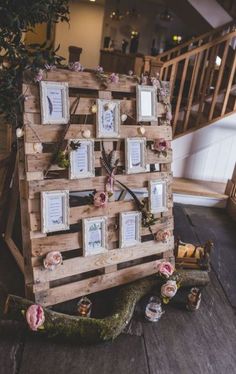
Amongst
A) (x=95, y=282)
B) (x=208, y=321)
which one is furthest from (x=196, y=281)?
(x=95, y=282)

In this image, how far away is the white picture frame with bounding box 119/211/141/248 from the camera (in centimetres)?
219

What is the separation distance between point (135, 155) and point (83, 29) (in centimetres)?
819

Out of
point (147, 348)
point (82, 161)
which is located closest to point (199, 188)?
point (82, 161)

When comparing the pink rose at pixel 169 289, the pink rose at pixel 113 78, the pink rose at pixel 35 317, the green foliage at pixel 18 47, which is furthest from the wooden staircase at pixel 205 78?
the pink rose at pixel 35 317

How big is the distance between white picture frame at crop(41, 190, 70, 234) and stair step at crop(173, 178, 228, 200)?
7.13ft

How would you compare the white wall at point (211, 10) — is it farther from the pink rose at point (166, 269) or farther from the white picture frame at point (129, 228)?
the pink rose at point (166, 269)

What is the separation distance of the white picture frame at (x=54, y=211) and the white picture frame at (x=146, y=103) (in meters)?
0.71

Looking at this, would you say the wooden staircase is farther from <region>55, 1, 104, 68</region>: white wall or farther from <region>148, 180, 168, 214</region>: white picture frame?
<region>55, 1, 104, 68</region>: white wall

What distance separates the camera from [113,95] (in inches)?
92.0

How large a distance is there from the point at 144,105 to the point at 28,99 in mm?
748

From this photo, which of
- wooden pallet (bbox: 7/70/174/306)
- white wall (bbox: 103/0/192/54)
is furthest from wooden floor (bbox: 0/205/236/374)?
white wall (bbox: 103/0/192/54)

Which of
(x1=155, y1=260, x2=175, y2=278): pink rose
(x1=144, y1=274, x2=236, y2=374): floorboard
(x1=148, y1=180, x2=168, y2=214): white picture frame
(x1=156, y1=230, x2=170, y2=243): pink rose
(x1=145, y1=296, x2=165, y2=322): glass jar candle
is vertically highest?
(x1=148, y1=180, x2=168, y2=214): white picture frame

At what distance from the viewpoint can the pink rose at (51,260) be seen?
6.29ft

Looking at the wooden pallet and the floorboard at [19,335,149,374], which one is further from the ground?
the wooden pallet
